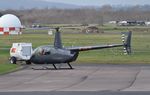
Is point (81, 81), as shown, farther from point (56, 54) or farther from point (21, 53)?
point (21, 53)

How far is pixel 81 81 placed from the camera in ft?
110

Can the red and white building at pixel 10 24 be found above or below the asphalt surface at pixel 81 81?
above

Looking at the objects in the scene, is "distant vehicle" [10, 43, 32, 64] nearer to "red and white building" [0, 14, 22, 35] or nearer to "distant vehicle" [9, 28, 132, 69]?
"distant vehicle" [9, 28, 132, 69]

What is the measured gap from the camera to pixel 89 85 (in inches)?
1222

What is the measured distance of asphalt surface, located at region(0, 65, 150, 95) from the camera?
91.9ft

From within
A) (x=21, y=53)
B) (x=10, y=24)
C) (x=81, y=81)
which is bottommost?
(x=21, y=53)

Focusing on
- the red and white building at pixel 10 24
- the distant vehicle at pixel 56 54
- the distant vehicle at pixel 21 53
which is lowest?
the distant vehicle at pixel 21 53

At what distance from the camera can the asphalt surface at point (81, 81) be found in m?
28.0

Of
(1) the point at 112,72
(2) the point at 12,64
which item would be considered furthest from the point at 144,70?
(2) the point at 12,64

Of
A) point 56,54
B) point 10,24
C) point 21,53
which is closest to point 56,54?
point 56,54

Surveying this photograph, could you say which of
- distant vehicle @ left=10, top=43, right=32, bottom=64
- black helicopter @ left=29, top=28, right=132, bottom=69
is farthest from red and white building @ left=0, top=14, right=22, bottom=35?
distant vehicle @ left=10, top=43, right=32, bottom=64

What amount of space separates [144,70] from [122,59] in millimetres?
10870

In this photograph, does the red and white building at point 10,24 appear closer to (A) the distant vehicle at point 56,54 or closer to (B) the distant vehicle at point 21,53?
(A) the distant vehicle at point 56,54

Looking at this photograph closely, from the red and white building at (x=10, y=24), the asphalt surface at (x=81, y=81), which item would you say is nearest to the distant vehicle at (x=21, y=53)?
the asphalt surface at (x=81, y=81)
